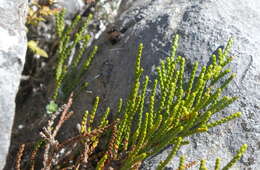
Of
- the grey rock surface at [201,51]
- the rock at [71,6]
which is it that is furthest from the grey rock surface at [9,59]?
the rock at [71,6]

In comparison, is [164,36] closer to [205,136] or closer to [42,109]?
[205,136]

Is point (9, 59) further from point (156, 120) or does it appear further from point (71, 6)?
point (71, 6)

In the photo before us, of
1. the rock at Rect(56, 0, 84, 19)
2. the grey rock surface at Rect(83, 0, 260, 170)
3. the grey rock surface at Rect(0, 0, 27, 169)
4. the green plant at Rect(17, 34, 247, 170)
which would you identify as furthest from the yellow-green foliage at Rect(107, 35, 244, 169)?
the rock at Rect(56, 0, 84, 19)

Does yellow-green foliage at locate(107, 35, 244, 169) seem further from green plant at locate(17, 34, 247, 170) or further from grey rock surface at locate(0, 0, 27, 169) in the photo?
grey rock surface at locate(0, 0, 27, 169)

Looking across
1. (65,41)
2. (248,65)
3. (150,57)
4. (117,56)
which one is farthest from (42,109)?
(248,65)

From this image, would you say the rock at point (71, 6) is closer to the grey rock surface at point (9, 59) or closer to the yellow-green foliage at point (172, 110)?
the grey rock surface at point (9, 59)
